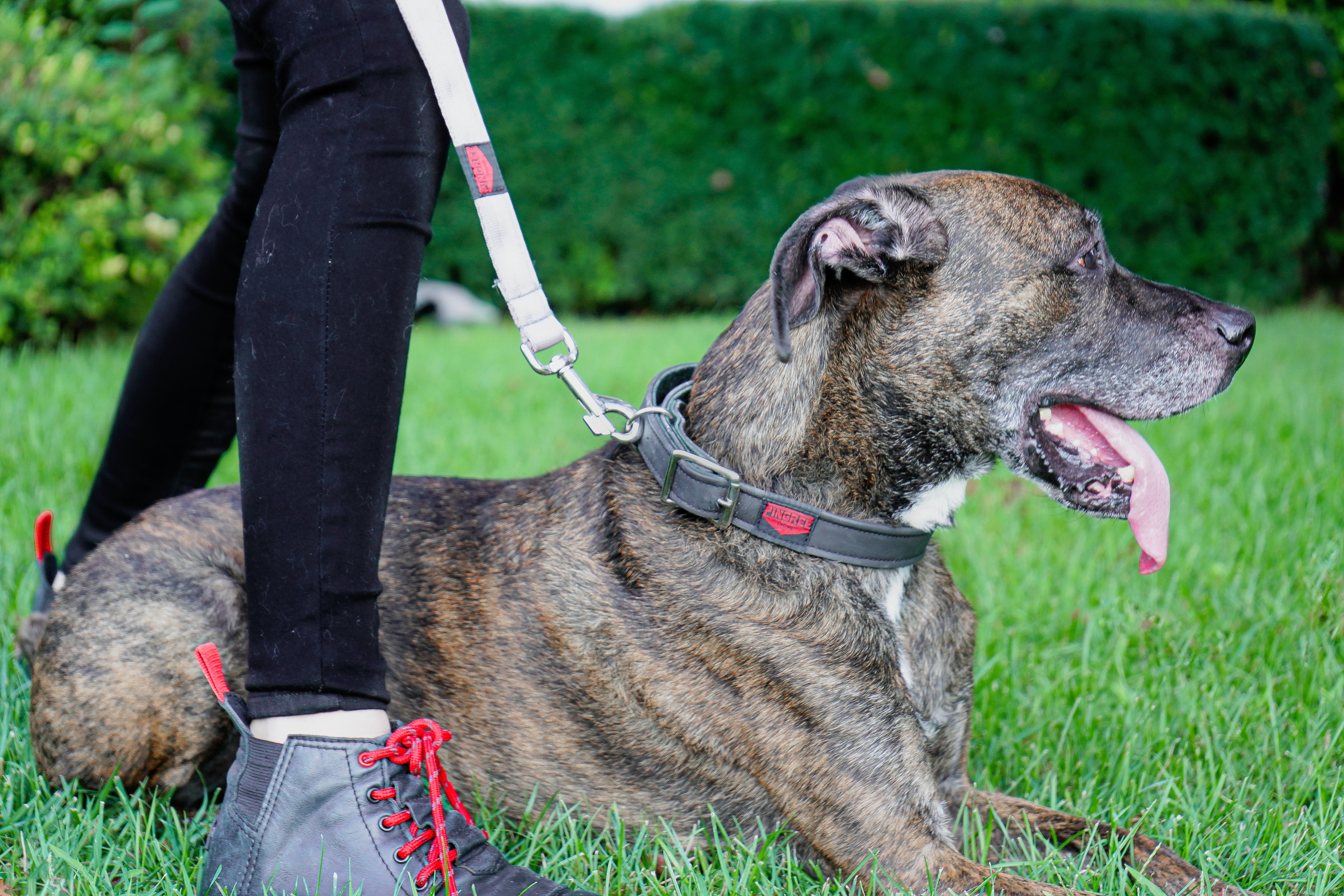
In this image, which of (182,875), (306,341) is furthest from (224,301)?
(182,875)

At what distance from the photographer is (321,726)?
6.15ft

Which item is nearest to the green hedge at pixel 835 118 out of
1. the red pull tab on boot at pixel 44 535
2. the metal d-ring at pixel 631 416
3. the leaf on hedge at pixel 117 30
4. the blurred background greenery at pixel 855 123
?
the blurred background greenery at pixel 855 123

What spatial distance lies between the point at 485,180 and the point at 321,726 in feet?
3.31

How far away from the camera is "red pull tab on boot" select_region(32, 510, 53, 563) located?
112 inches

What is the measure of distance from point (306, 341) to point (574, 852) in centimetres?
116

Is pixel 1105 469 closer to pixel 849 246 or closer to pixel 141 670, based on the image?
pixel 849 246

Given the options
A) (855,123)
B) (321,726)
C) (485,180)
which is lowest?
(321,726)

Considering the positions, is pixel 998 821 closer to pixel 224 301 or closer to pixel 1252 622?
pixel 1252 622

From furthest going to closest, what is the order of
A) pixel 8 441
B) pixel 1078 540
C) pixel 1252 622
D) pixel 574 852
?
pixel 8 441 < pixel 1078 540 < pixel 1252 622 < pixel 574 852

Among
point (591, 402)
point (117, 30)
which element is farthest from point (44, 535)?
point (117, 30)

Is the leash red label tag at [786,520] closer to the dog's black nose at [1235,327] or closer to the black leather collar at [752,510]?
the black leather collar at [752,510]

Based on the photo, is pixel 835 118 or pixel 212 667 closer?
pixel 212 667

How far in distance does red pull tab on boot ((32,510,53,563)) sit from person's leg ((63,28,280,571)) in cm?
10

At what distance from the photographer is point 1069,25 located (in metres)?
10.3
